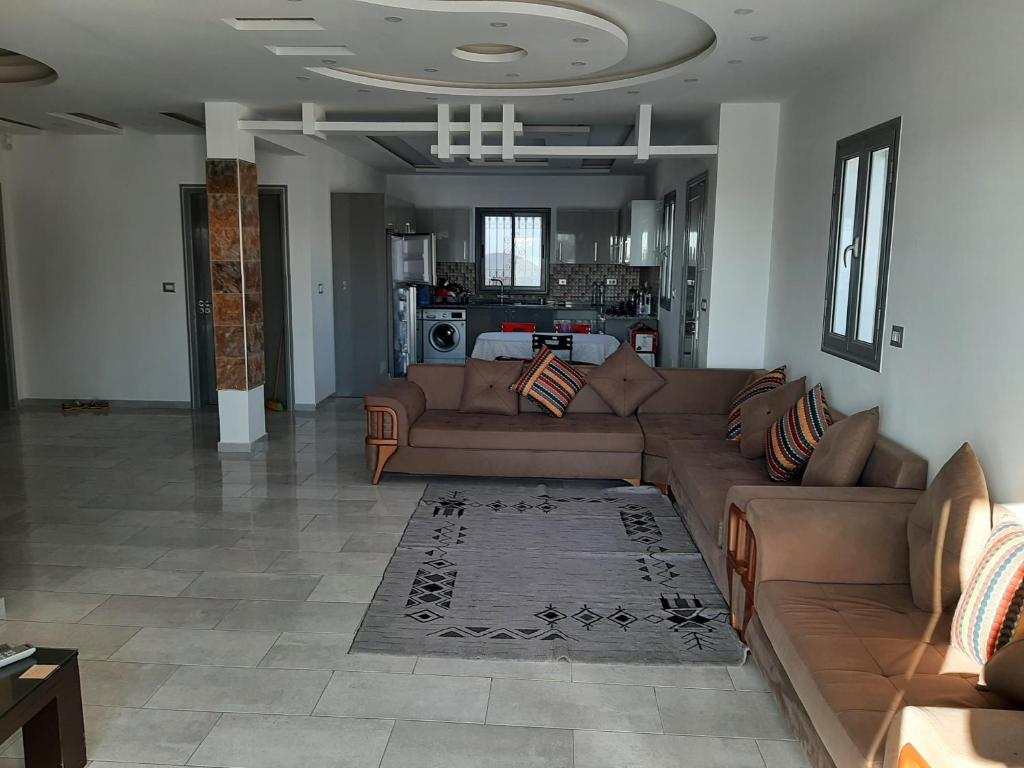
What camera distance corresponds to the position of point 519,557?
4.16 meters

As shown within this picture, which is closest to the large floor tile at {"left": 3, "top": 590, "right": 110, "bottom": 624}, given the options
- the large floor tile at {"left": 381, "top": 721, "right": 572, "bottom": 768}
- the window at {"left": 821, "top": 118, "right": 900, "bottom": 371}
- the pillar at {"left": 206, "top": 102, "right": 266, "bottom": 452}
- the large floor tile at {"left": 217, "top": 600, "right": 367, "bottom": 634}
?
the large floor tile at {"left": 217, "top": 600, "right": 367, "bottom": 634}

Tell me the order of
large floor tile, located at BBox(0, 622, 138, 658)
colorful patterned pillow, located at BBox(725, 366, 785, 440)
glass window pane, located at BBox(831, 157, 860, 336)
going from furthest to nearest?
1. colorful patterned pillow, located at BBox(725, 366, 785, 440)
2. glass window pane, located at BBox(831, 157, 860, 336)
3. large floor tile, located at BBox(0, 622, 138, 658)

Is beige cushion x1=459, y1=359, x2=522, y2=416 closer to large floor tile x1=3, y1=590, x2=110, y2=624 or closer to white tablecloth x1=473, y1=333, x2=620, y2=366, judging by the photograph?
white tablecloth x1=473, y1=333, x2=620, y2=366

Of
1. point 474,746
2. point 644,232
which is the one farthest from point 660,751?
point 644,232

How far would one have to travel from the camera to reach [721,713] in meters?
2.79

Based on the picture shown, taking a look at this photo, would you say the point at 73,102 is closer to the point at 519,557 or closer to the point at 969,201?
the point at 519,557

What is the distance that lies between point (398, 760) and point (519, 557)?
1715 mm

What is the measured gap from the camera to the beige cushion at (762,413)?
180 inches

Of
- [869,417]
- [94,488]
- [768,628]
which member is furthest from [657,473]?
→ [94,488]

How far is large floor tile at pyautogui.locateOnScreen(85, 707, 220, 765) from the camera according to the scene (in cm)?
254

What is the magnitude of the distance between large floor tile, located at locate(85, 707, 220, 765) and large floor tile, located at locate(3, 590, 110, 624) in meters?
0.87

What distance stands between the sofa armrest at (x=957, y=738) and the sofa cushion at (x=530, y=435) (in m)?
3.54

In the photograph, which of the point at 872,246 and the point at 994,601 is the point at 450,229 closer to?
the point at 872,246

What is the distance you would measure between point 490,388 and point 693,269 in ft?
7.08
